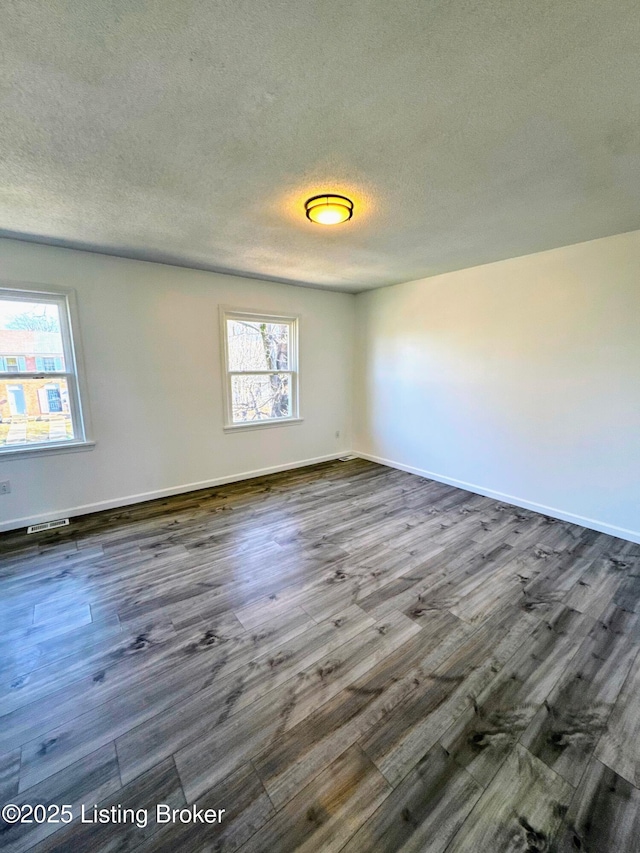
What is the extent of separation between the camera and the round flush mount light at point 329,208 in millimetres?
2087

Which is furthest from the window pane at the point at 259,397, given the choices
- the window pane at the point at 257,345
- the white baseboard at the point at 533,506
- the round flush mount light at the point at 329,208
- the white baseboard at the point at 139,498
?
the round flush mount light at the point at 329,208

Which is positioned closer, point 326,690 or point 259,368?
point 326,690

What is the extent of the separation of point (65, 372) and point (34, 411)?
437mm

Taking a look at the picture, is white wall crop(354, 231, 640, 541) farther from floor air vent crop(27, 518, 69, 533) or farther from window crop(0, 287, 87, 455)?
floor air vent crop(27, 518, 69, 533)

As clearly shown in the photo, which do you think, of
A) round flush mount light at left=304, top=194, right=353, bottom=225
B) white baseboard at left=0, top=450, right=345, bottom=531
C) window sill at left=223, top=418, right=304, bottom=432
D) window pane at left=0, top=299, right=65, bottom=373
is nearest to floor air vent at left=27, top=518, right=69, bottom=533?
white baseboard at left=0, top=450, right=345, bottom=531

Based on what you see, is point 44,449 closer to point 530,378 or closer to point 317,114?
point 317,114

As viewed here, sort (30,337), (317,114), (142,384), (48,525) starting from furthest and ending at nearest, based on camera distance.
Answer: (142,384), (48,525), (30,337), (317,114)

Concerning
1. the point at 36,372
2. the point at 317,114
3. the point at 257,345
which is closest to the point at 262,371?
the point at 257,345

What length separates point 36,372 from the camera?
301cm

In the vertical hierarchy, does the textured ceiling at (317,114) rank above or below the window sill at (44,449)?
above

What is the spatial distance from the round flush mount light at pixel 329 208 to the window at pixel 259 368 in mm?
2038

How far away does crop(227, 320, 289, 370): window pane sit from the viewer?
13.5ft

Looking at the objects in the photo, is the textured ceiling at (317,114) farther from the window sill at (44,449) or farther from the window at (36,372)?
the window sill at (44,449)

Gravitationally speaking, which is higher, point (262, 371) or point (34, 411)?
point (262, 371)
